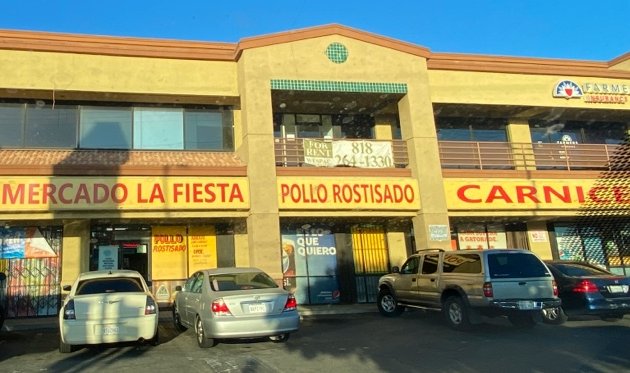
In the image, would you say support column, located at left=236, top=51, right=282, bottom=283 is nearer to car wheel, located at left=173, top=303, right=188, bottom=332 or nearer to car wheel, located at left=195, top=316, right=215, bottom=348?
car wheel, located at left=173, top=303, right=188, bottom=332

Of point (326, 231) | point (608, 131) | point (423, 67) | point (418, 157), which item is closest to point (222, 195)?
point (326, 231)

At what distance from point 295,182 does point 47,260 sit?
7586mm

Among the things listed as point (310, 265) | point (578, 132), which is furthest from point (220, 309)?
point (578, 132)

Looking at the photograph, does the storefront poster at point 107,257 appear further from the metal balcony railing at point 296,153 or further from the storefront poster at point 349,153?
the storefront poster at point 349,153

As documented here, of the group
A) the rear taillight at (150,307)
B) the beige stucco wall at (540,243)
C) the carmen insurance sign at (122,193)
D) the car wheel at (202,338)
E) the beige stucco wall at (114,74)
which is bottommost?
the car wheel at (202,338)

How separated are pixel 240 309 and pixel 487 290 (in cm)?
491

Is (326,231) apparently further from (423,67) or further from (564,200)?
(564,200)

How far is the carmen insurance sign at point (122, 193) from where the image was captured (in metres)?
13.9

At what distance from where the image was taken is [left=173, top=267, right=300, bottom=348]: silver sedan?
9.01m

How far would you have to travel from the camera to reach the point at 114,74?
15938mm

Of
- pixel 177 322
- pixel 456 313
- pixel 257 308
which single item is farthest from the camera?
pixel 177 322

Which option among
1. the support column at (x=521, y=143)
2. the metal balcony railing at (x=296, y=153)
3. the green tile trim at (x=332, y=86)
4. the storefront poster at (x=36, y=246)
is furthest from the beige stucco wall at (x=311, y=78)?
the storefront poster at (x=36, y=246)

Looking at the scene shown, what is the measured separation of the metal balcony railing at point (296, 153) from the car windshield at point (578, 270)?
20.1 feet

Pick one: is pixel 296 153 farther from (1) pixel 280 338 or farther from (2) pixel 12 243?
(2) pixel 12 243
